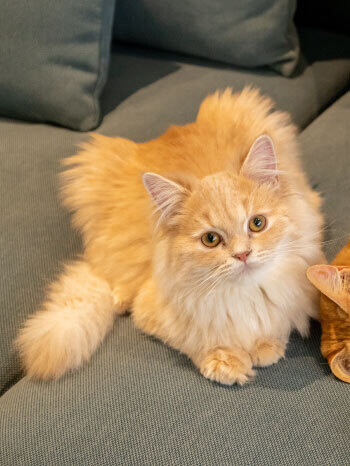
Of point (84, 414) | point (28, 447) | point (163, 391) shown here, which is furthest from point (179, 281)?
point (28, 447)

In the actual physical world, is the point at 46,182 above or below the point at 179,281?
below

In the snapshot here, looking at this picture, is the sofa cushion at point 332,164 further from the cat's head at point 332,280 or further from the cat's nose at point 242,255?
the cat's nose at point 242,255

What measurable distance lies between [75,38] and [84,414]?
131cm

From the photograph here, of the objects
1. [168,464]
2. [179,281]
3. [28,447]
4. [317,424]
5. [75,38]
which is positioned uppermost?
[75,38]

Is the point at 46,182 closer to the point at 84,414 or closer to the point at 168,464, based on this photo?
the point at 84,414

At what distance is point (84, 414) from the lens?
1.06 meters

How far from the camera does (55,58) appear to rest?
5.40 ft

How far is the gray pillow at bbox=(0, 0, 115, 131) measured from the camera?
5.27ft

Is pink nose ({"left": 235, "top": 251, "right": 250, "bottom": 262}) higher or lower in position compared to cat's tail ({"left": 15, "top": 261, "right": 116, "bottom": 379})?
higher

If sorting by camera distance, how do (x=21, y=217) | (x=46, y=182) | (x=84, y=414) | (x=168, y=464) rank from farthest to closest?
(x=46, y=182), (x=21, y=217), (x=84, y=414), (x=168, y=464)

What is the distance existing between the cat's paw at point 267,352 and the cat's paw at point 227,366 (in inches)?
0.8

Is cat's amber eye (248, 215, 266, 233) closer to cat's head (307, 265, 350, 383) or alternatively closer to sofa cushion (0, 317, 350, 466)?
cat's head (307, 265, 350, 383)

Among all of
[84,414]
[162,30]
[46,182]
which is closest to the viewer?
[84,414]

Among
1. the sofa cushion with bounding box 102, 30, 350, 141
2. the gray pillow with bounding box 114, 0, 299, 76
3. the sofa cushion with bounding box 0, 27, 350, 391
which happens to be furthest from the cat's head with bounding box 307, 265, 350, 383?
the gray pillow with bounding box 114, 0, 299, 76
